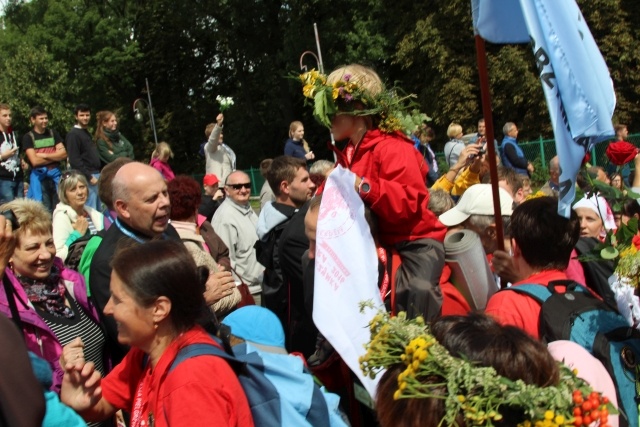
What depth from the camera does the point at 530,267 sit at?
306 cm

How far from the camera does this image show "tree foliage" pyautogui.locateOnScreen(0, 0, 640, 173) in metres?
28.2

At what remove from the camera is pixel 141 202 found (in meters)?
4.01

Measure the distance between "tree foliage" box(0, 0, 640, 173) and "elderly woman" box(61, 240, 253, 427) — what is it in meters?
22.7

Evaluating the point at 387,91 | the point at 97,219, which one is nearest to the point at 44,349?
the point at 387,91

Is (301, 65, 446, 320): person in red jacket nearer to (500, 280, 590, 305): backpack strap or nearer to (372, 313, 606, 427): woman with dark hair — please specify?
(500, 280, 590, 305): backpack strap

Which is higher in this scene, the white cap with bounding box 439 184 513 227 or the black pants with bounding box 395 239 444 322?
the white cap with bounding box 439 184 513 227

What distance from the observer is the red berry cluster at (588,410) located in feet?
5.93

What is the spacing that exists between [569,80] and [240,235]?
156 inches

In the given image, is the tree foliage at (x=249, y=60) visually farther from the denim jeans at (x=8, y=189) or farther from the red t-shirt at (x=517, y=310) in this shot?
the red t-shirt at (x=517, y=310)

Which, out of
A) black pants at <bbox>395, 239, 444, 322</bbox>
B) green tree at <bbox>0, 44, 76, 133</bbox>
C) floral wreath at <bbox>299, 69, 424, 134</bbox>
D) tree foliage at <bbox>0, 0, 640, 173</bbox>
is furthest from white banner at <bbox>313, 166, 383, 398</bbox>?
green tree at <bbox>0, 44, 76, 133</bbox>

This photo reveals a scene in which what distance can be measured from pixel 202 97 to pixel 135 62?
4.23m

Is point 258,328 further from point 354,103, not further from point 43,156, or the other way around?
point 43,156

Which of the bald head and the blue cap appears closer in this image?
the blue cap

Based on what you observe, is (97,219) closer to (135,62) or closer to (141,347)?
(141,347)
